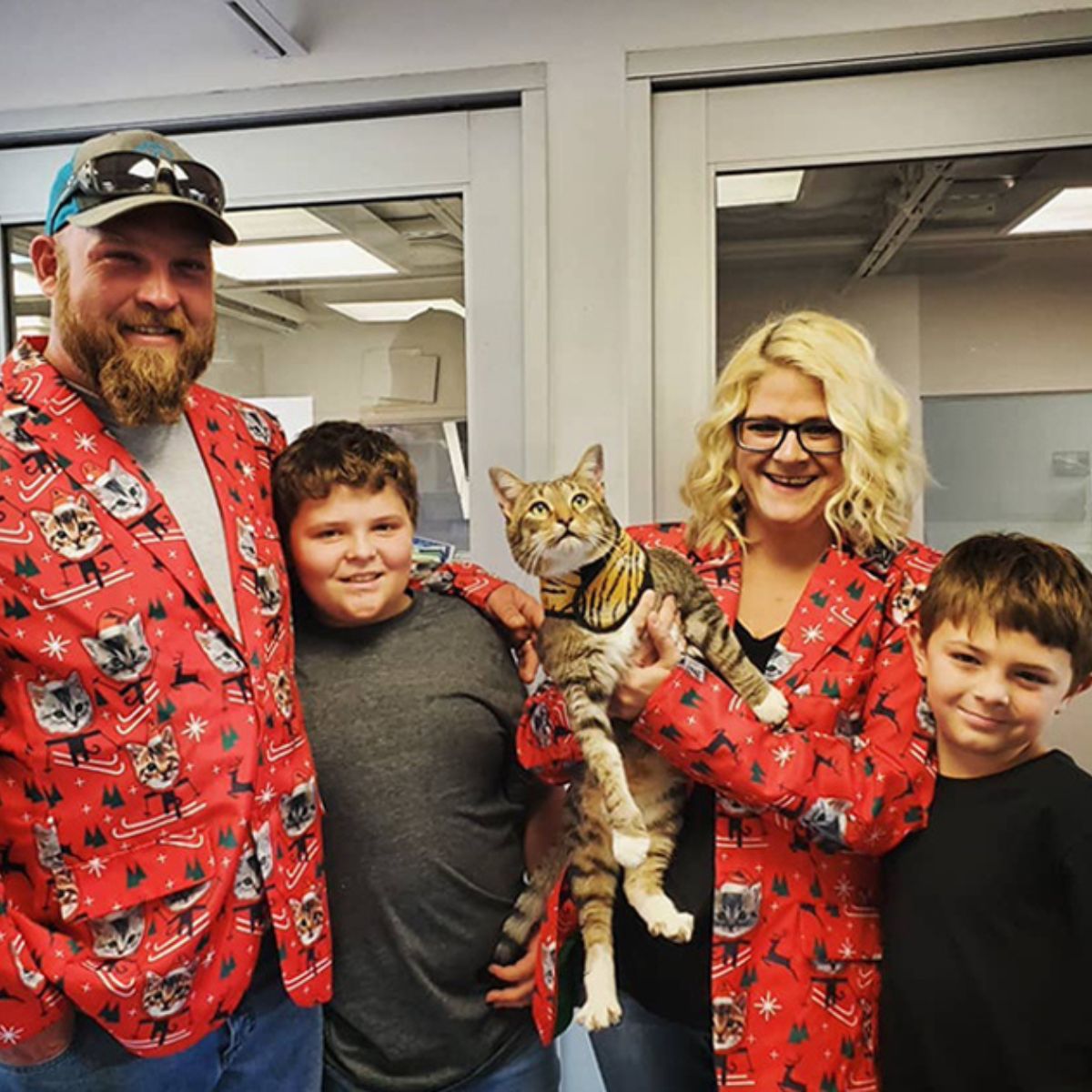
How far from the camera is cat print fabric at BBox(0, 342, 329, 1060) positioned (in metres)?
1.12

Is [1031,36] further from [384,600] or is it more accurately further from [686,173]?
[384,600]

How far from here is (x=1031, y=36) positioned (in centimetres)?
167

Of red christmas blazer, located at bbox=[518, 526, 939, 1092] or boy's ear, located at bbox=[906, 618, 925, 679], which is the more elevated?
boy's ear, located at bbox=[906, 618, 925, 679]

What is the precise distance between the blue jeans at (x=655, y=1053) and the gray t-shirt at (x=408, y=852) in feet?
0.59

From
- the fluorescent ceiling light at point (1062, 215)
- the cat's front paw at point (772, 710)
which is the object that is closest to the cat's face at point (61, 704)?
A: the cat's front paw at point (772, 710)

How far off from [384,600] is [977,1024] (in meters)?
0.88

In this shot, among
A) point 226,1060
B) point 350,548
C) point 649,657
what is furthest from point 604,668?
point 226,1060

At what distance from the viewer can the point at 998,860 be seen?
1.11m

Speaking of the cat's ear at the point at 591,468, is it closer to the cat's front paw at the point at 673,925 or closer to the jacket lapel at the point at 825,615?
the jacket lapel at the point at 825,615

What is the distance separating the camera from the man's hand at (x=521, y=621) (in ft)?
4.70

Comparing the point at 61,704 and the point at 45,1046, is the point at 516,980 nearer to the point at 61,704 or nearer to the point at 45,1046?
the point at 45,1046

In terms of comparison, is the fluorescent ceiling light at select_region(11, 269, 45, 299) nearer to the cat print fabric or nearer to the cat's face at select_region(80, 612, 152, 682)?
the cat print fabric

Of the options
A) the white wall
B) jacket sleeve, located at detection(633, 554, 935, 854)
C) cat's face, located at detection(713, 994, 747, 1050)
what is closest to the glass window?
the white wall

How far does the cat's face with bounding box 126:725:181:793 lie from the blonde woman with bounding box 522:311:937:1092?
0.44 metres
